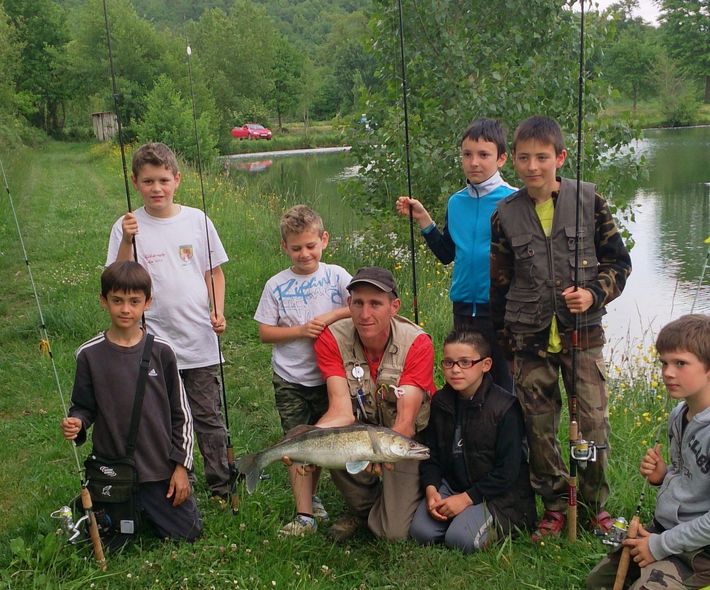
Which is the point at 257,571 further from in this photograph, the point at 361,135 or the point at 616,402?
the point at 361,135

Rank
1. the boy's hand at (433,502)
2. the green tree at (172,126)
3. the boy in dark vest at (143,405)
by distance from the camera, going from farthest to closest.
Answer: the green tree at (172,126), the boy's hand at (433,502), the boy in dark vest at (143,405)

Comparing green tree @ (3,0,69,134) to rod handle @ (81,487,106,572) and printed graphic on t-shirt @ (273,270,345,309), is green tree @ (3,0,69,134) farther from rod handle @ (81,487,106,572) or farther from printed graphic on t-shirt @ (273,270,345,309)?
rod handle @ (81,487,106,572)

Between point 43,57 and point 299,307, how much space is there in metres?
55.0

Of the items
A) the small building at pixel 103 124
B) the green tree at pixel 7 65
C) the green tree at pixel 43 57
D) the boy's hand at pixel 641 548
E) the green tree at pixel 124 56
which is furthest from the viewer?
the green tree at pixel 43 57

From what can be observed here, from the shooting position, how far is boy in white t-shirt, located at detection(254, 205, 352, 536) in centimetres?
379

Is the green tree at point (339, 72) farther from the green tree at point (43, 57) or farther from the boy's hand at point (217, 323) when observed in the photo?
the boy's hand at point (217, 323)

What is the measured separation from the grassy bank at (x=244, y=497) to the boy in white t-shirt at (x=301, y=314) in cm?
45

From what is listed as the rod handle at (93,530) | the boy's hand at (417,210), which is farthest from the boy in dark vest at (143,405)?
the boy's hand at (417,210)

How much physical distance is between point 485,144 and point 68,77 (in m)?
53.0

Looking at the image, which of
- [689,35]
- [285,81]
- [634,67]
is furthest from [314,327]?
[285,81]

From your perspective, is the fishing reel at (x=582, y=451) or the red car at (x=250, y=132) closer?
the fishing reel at (x=582, y=451)

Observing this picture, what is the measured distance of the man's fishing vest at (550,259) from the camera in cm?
324

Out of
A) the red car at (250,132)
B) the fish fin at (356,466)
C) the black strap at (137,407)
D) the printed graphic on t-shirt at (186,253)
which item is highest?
the red car at (250,132)

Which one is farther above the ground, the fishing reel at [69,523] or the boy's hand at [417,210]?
the boy's hand at [417,210]
